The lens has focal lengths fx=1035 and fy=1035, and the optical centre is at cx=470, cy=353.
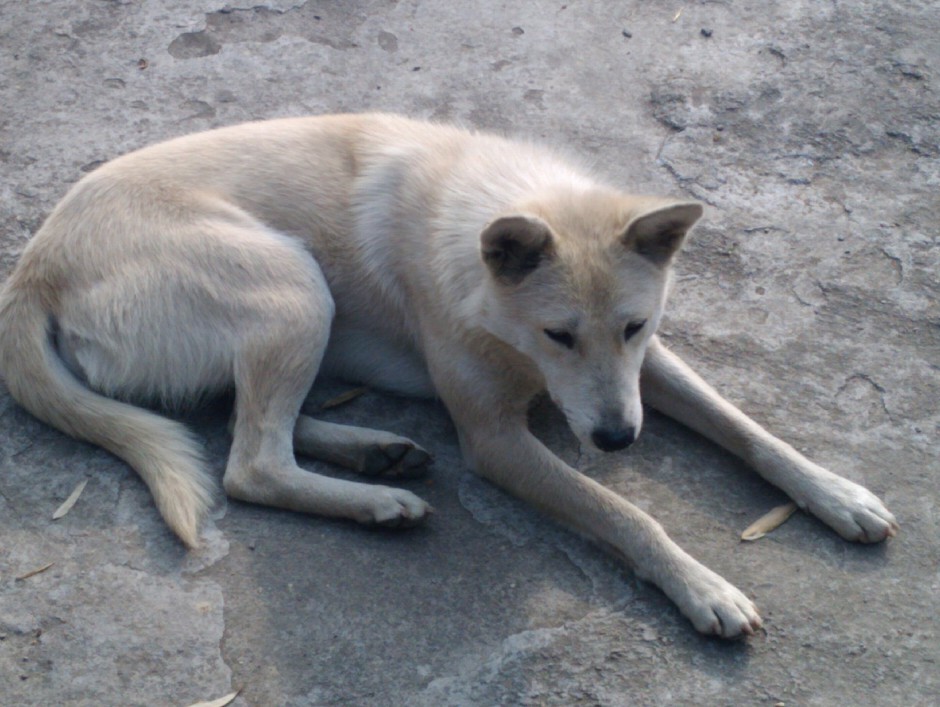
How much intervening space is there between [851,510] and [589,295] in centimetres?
106

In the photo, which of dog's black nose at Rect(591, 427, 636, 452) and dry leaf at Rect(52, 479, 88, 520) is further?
dry leaf at Rect(52, 479, 88, 520)

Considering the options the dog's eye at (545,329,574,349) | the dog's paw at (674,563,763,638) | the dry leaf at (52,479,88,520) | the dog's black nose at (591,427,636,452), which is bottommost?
the dry leaf at (52,479,88,520)

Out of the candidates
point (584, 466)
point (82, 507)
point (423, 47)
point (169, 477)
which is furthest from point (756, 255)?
point (82, 507)

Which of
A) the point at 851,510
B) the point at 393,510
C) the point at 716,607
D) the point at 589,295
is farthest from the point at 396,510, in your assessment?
the point at 851,510

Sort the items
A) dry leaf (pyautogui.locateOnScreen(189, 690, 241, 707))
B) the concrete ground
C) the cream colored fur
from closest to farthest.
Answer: dry leaf (pyautogui.locateOnScreen(189, 690, 241, 707)) < the concrete ground < the cream colored fur

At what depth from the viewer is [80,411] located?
3.37m

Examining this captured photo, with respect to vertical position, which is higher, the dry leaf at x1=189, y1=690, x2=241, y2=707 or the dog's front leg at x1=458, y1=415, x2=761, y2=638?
the dog's front leg at x1=458, y1=415, x2=761, y2=638

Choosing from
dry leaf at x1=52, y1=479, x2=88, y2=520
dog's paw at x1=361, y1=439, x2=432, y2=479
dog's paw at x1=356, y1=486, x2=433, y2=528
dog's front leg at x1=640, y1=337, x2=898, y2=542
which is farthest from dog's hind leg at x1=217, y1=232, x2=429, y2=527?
dog's front leg at x1=640, y1=337, x2=898, y2=542

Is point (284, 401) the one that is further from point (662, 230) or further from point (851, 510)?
point (851, 510)

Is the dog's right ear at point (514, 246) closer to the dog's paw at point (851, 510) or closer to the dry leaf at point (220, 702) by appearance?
the dog's paw at point (851, 510)

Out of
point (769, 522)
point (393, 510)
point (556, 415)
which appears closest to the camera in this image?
point (393, 510)

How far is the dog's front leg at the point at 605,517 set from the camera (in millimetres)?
2908

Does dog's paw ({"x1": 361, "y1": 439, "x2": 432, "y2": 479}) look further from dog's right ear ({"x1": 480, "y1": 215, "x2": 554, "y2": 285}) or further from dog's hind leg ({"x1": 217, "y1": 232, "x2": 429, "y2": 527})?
dog's right ear ({"x1": 480, "y1": 215, "x2": 554, "y2": 285})

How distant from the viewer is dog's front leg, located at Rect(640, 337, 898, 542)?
3182mm
